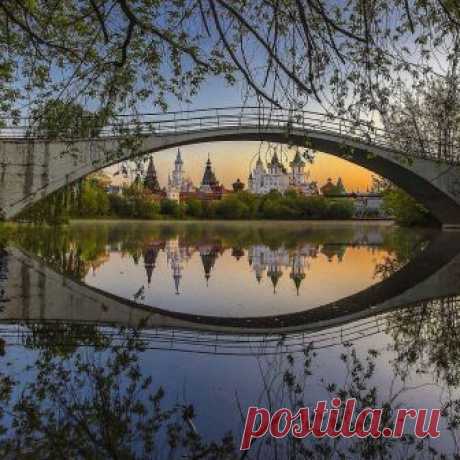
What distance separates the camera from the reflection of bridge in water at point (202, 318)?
16.6 ft

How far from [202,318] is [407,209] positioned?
33493 mm

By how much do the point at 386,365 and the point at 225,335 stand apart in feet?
5.69

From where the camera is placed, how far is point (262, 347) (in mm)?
4824

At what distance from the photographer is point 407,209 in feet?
121

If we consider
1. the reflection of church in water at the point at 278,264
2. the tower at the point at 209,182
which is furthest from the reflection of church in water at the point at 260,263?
the tower at the point at 209,182

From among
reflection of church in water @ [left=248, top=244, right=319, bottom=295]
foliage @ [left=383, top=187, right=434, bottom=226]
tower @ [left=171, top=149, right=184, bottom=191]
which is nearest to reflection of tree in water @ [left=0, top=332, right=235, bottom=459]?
reflection of church in water @ [left=248, top=244, right=319, bottom=295]

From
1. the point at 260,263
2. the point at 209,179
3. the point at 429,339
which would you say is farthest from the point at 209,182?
the point at 429,339

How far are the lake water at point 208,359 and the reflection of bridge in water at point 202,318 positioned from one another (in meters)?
0.02

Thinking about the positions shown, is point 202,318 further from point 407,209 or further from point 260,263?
point 407,209

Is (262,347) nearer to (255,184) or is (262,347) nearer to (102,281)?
(102,281)

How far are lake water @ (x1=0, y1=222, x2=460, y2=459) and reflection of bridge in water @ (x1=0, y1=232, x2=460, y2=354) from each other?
0.08ft

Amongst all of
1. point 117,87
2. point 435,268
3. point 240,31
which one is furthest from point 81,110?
point 435,268

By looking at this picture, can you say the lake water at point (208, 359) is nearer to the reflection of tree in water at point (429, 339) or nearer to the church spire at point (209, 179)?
the reflection of tree in water at point (429, 339)

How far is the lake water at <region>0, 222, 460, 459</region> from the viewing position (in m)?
2.84
